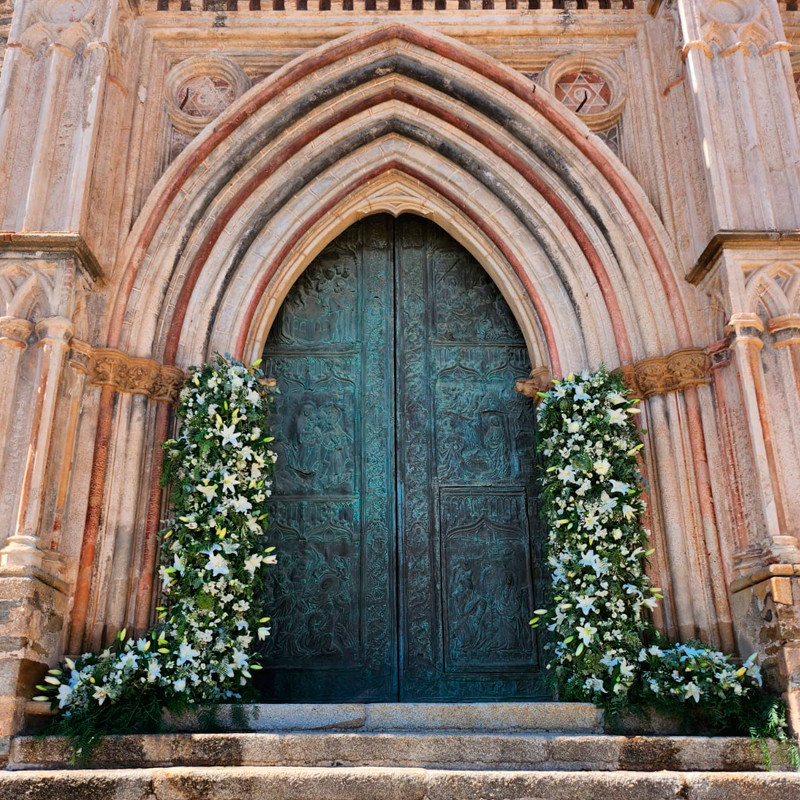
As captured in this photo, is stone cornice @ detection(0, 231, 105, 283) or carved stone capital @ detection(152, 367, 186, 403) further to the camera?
carved stone capital @ detection(152, 367, 186, 403)

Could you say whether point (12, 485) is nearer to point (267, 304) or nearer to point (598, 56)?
point (267, 304)

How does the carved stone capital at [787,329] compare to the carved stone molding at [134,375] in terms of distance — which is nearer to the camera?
the carved stone capital at [787,329]

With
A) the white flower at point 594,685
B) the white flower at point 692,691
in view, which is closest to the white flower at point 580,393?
the white flower at point 594,685

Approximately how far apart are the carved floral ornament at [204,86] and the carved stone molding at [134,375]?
83.8 inches

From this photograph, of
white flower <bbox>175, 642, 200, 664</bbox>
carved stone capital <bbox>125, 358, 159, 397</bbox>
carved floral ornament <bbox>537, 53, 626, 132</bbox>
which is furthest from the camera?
carved floral ornament <bbox>537, 53, 626, 132</bbox>

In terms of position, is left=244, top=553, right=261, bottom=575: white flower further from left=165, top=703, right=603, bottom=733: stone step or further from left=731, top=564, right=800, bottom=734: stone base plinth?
left=731, top=564, right=800, bottom=734: stone base plinth

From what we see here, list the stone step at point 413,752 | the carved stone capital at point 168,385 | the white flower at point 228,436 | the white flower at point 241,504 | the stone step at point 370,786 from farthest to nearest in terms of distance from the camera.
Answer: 1. the carved stone capital at point 168,385
2. the white flower at point 228,436
3. the white flower at point 241,504
4. the stone step at point 413,752
5. the stone step at point 370,786

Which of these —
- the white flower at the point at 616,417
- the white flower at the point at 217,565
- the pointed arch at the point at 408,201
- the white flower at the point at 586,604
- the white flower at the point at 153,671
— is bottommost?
the white flower at the point at 153,671

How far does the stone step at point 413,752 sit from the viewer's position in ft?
16.5

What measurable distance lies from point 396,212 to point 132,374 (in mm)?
2534

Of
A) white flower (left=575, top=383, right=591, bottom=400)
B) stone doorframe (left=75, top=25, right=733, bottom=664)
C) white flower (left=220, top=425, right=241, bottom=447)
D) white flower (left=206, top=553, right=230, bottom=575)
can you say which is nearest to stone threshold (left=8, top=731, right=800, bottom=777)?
white flower (left=206, top=553, right=230, bottom=575)

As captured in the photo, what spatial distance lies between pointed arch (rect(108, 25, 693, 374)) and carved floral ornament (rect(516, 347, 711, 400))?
0.53 feet

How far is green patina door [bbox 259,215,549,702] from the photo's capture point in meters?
6.81

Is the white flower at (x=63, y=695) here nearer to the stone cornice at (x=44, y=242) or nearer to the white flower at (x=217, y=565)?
the white flower at (x=217, y=565)
